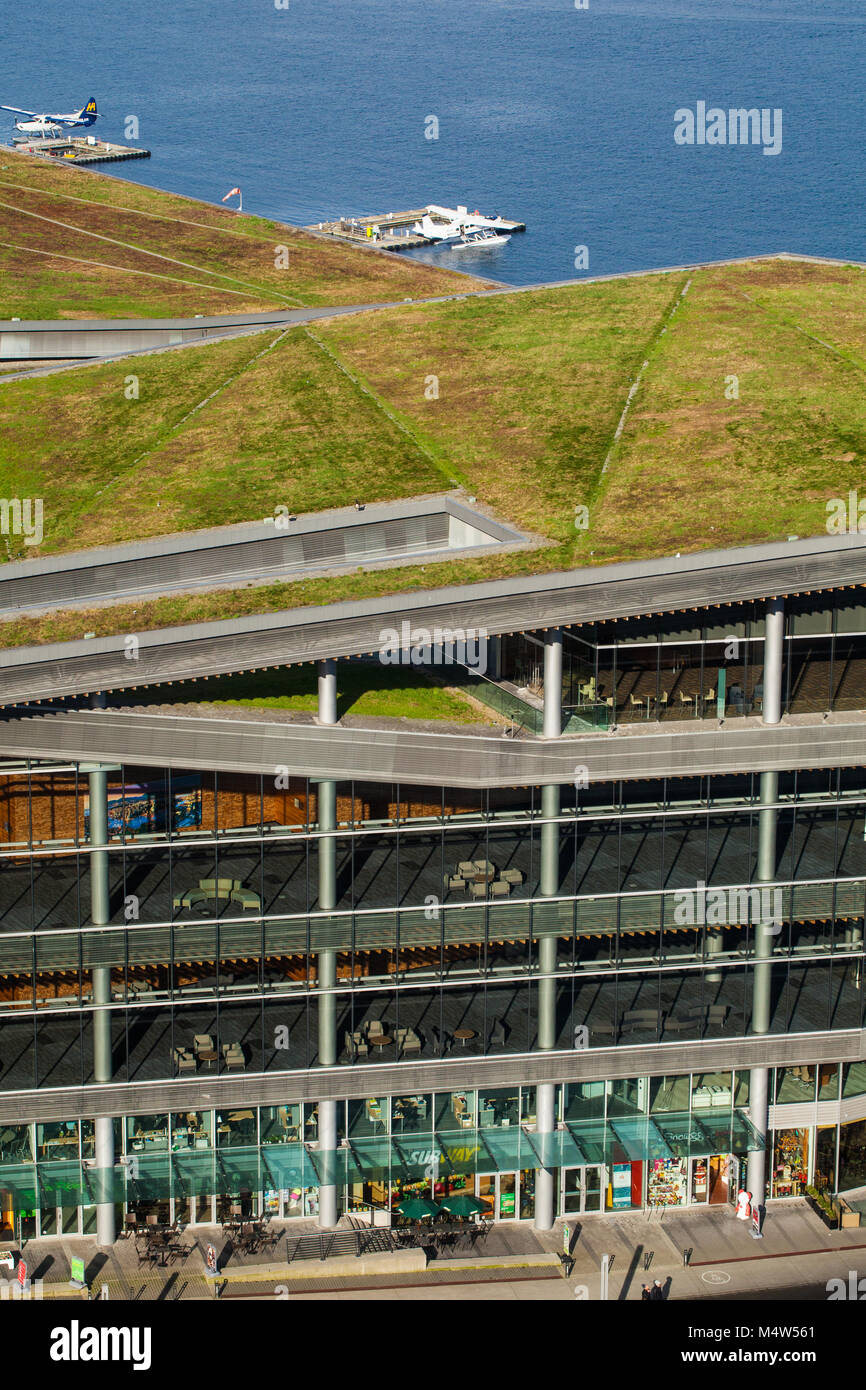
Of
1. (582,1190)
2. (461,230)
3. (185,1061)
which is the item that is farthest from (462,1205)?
(461,230)

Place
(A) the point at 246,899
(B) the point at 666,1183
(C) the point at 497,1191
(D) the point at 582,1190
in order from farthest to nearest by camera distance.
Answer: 1. (B) the point at 666,1183
2. (D) the point at 582,1190
3. (C) the point at 497,1191
4. (A) the point at 246,899

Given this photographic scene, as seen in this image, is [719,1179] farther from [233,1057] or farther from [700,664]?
[700,664]

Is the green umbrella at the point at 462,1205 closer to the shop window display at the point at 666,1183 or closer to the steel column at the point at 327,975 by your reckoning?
the steel column at the point at 327,975

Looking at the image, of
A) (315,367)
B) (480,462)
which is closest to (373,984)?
(480,462)

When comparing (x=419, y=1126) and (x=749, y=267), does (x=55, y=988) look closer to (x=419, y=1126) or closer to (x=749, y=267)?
(x=419, y=1126)

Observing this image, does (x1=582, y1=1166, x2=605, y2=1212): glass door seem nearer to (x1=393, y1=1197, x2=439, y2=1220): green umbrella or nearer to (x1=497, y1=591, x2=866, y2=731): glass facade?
(x1=393, y1=1197, x2=439, y2=1220): green umbrella
